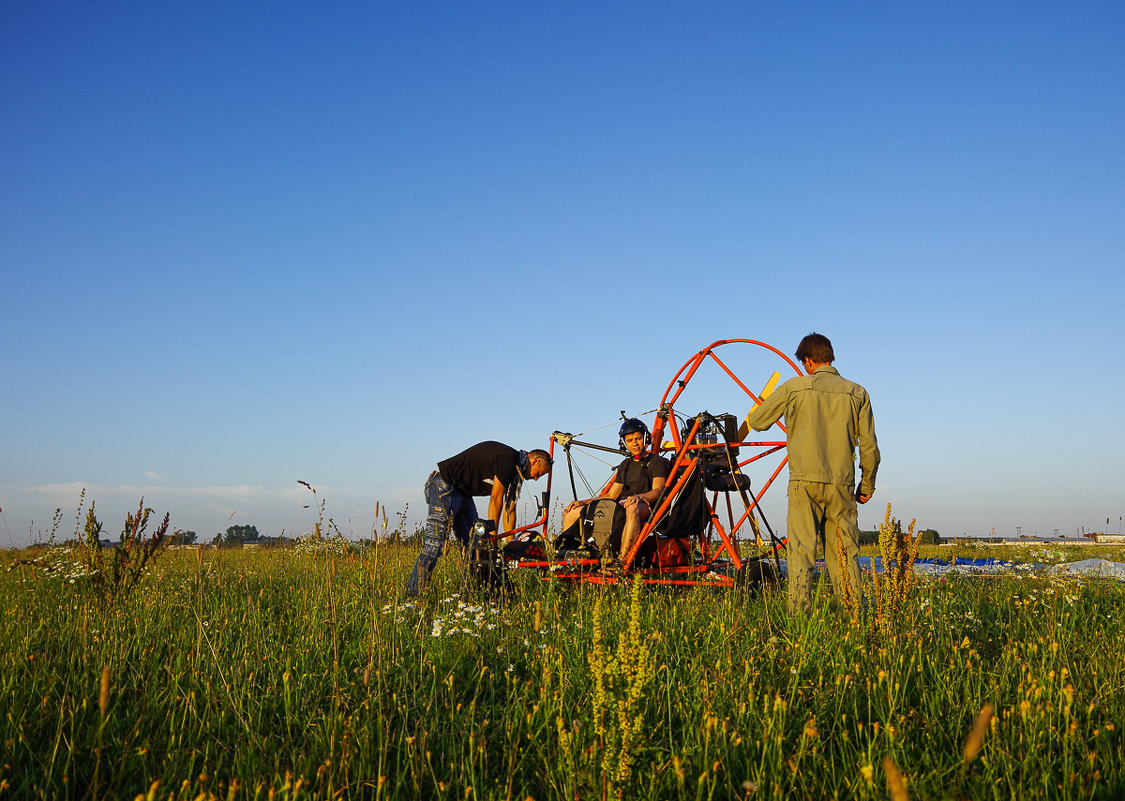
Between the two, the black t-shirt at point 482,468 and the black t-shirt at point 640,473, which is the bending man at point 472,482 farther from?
the black t-shirt at point 640,473

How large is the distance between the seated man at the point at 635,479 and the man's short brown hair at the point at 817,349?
7.20 ft

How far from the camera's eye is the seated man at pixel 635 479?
24.5 feet

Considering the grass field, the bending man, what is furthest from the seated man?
the grass field

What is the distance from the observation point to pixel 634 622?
230cm

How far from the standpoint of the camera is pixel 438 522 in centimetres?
727

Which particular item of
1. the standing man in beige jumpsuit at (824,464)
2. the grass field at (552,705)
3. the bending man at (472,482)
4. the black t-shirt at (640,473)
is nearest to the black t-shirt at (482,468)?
the bending man at (472,482)

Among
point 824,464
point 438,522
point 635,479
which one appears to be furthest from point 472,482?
point 824,464

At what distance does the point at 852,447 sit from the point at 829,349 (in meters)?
0.85

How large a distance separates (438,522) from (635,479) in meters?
2.22

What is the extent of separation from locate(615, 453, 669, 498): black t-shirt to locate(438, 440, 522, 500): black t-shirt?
142 centimetres

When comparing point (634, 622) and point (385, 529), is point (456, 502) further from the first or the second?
point (634, 622)

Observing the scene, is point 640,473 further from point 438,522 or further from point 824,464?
point 824,464

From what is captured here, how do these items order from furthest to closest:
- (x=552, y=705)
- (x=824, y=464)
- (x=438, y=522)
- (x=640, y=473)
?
(x=640, y=473) < (x=438, y=522) < (x=824, y=464) < (x=552, y=705)

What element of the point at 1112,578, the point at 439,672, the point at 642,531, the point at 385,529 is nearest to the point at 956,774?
the point at 439,672
